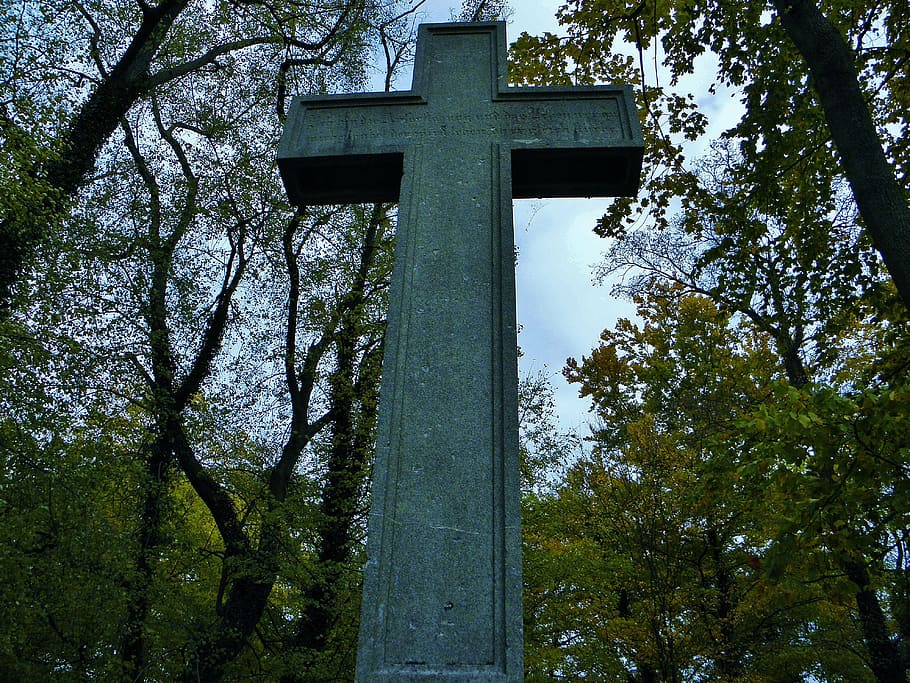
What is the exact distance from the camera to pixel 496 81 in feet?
15.0

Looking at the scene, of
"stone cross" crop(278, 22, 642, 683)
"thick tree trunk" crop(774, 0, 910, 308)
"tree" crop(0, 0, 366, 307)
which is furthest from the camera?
"tree" crop(0, 0, 366, 307)

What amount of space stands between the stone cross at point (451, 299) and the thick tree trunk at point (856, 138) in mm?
1856

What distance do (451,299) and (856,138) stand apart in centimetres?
351

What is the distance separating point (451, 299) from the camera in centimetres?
365

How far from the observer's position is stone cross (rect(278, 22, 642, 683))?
2.83 m

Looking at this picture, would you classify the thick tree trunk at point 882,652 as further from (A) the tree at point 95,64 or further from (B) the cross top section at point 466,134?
(A) the tree at point 95,64

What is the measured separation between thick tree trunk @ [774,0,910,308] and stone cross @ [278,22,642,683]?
6.09 feet

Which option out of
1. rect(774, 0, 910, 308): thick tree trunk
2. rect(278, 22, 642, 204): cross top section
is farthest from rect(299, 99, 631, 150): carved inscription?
rect(774, 0, 910, 308): thick tree trunk

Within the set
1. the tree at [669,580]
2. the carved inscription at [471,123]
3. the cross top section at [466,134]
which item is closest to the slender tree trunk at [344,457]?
the tree at [669,580]

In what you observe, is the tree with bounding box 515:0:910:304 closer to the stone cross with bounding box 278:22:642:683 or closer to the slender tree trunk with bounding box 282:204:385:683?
the stone cross with bounding box 278:22:642:683

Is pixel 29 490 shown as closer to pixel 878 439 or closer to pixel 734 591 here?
pixel 878 439

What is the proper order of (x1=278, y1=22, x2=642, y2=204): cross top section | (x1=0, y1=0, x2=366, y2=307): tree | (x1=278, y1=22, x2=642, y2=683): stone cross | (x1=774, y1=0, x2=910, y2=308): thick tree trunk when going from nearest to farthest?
1. (x1=278, y1=22, x2=642, y2=683): stone cross
2. (x1=278, y1=22, x2=642, y2=204): cross top section
3. (x1=774, y1=0, x2=910, y2=308): thick tree trunk
4. (x1=0, y1=0, x2=366, y2=307): tree

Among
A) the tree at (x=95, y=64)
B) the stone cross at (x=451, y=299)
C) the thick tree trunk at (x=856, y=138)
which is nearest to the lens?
the stone cross at (x=451, y=299)

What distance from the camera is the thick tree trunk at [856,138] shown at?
4637mm
